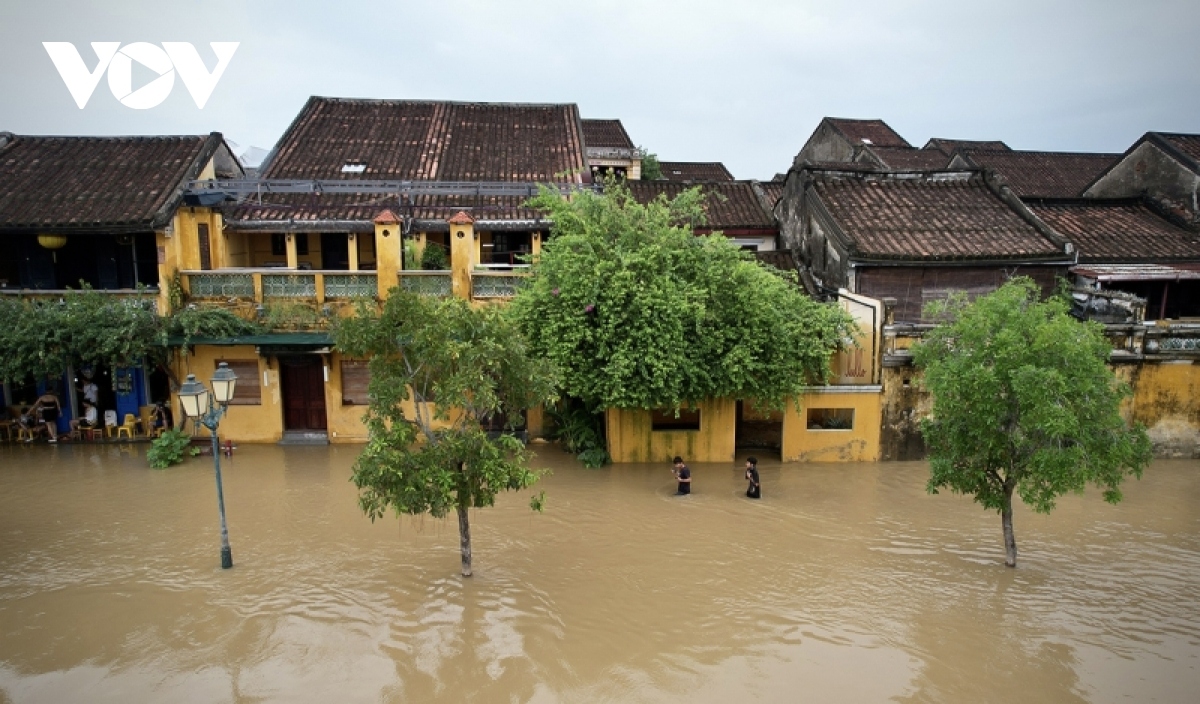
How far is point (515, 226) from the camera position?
19703 millimetres

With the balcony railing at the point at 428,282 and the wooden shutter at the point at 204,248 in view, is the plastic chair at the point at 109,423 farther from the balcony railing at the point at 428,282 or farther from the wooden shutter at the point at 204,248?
the balcony railing at the point at 428,282

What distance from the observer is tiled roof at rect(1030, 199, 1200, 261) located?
68.9 ft

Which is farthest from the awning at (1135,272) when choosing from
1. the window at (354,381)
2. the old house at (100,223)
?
the old house at (100,223)

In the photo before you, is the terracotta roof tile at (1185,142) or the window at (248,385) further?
the terracotta roof tile at (1185,142)

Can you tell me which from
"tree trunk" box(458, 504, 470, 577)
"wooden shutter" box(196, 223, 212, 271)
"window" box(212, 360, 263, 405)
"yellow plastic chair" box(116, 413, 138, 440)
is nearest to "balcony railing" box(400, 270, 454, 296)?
"window" box(212, 360, 263, 405)

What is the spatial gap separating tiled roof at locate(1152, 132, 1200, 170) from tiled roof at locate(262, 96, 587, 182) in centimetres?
1821

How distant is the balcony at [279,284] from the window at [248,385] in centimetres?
158

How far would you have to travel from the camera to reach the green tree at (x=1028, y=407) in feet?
34.3

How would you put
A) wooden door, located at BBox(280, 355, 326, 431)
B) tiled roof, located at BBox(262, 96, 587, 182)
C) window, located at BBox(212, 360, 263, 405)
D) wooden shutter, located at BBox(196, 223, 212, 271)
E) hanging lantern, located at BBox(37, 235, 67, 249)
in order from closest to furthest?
hanging lantern, located at BBox(37, 235, 67, 249), window, located at BBox(212, 360, 263, 405), wooden door, located at BBox(280, 355, 326, 431), wooden shutter, located at BBox(196, 223, 212, 271), tiled roof, located at BBox(262, 96, 587, 182)

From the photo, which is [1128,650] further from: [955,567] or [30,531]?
[30,531]

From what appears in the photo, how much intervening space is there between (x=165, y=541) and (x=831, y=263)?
52.1 feet

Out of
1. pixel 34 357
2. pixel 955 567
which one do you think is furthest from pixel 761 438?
pixel 34 357

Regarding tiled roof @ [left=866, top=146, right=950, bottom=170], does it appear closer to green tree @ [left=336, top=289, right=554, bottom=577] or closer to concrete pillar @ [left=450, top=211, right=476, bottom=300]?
concrete pillar @ [left=450, top=211, right=476, bottom=300]

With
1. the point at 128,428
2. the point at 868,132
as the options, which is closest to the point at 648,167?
the point at 868,132
